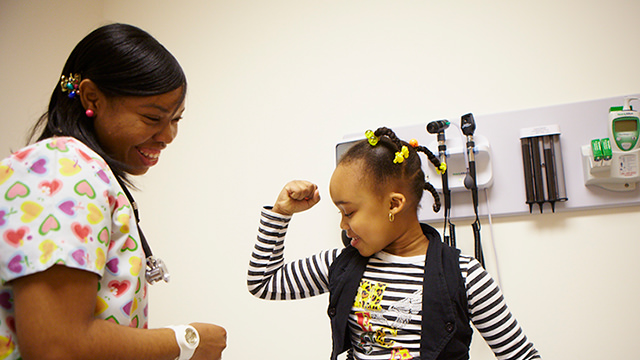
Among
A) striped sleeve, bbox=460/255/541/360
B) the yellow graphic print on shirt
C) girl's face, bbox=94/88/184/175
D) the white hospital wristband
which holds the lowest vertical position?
striped sleeve, bbox=460/255/541/360

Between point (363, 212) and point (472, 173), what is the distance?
72 cm

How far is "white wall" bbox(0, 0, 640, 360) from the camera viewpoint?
1686 mm

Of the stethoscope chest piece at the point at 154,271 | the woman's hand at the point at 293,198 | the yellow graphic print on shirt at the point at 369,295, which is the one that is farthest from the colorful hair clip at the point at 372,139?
the stethoscope chest piece at the point at 154,271

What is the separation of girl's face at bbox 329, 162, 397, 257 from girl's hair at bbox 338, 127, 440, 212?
0.08 feet

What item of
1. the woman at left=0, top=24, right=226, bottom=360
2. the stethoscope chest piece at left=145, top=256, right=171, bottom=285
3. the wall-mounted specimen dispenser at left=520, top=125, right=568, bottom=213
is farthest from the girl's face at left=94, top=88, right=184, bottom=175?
the wall-mounted specimen dispenser at left=520, top=125, right=568, bottom=213

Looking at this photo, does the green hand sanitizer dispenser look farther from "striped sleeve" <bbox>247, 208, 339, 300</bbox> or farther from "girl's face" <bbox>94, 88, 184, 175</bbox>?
"girl's face" <bbox>94, 88, 184, 175</bbox>

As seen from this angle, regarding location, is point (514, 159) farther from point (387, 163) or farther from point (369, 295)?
point (369, 295)

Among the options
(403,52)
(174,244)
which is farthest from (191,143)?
(403,52)

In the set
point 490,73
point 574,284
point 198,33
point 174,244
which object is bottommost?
point 574,284

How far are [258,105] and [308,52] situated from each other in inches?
13.2

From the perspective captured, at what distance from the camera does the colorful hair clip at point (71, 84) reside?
3.08 feet

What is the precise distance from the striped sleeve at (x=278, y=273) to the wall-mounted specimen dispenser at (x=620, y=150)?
0.99m

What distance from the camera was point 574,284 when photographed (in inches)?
65.7

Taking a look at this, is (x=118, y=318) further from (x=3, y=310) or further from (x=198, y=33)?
(x=198, y=33)
